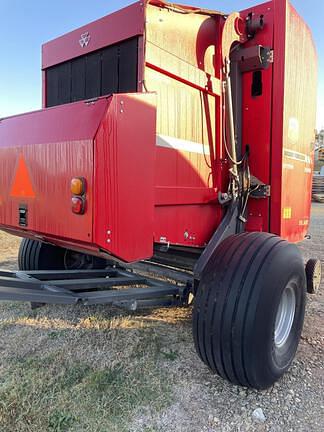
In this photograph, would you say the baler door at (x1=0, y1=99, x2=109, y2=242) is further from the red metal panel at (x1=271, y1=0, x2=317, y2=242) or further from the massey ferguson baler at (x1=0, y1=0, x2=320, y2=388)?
the red metal panel at (x1=271, y1=0, x2=317, y2=242)

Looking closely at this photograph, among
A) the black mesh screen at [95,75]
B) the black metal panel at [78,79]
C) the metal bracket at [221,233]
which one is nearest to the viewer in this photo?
the black mesh screen at [95,75]

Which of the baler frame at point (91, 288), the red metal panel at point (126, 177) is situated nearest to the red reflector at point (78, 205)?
the red metal panel at point (126, 177)

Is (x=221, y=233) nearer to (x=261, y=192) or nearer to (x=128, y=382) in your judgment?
(x=261, y=192)

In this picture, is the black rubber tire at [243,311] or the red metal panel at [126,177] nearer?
the red metal panel at [126,177]

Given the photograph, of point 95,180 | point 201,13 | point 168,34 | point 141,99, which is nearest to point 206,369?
point 95,180

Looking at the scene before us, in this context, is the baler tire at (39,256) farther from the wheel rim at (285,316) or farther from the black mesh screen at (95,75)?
the wheel rim at (285,316)

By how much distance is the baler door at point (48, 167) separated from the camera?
2238 mm

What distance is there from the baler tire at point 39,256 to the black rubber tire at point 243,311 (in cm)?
210

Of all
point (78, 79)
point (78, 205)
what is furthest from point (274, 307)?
point (78, 79)

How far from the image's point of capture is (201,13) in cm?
294

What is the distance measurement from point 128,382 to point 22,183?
5.00ft

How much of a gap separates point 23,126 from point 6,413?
71.7 inches

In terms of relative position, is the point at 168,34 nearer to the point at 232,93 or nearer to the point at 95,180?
the point at 232,93

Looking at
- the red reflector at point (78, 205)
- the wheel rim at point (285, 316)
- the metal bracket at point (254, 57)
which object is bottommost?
the wheel rim at point (285, 316)
